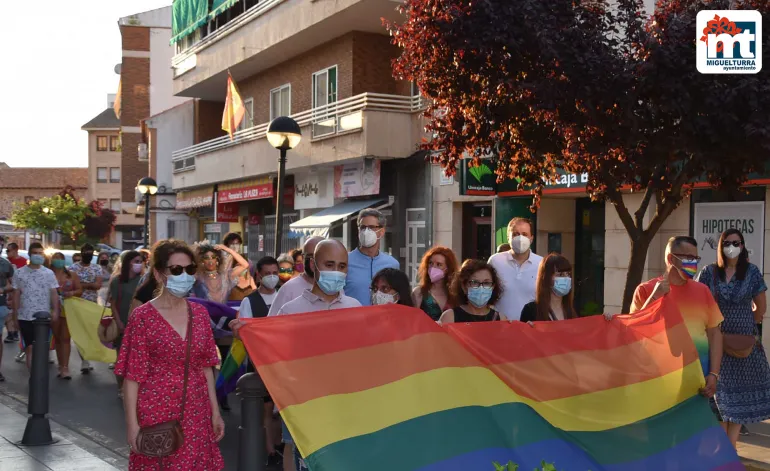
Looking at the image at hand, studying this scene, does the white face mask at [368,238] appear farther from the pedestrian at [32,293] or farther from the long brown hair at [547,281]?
the pedestrian at [32,293]

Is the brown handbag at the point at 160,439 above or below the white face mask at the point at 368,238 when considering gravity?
below

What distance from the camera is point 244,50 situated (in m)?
27.1

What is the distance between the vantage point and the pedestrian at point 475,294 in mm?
6605

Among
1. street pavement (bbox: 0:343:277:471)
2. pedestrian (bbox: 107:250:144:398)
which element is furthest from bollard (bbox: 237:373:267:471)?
pedestrian (bbox: 107:250:144:398)

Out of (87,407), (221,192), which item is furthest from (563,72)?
(221,192)

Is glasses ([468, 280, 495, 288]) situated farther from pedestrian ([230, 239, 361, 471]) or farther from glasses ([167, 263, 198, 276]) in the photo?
glasses ([167, 263, 198, 276])

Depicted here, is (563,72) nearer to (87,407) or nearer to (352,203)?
(87,407)

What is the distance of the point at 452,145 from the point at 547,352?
4710 mm

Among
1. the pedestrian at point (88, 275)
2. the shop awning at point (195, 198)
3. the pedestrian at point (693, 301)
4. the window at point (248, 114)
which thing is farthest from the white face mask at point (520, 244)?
the shop awning at point (195, 198)

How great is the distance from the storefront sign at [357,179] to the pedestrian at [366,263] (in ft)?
47.6

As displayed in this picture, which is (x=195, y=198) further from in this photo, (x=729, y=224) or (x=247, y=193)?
(x=729, y=224)

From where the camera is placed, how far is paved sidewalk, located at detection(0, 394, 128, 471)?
310 inches

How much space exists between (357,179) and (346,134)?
4.70 ft


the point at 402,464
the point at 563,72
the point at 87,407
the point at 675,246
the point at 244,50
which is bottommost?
the point at 87,407
